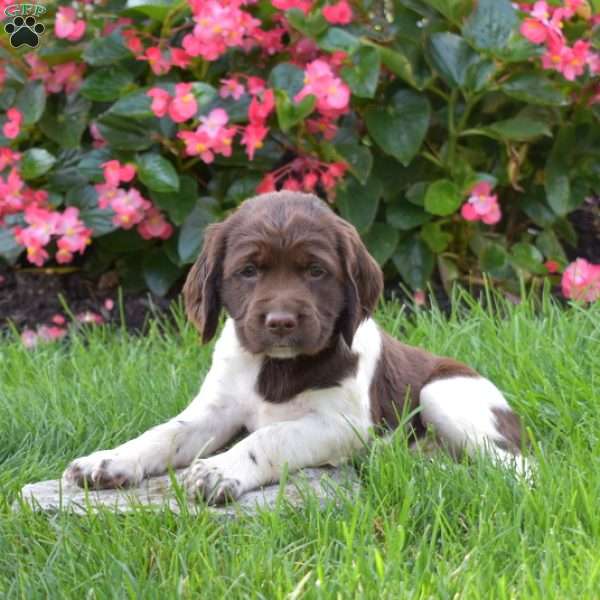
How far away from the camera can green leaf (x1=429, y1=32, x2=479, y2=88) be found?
5988mm

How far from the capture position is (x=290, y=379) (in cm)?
417

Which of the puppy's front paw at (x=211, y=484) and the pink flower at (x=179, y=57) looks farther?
the pink flower at (x=179, y=57)

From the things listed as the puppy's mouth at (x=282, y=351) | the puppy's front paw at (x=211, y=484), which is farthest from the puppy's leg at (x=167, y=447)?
the puppy's mouth at (x=282, y=351)

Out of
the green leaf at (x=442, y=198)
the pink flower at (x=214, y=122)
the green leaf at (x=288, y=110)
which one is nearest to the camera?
the green leaf at (x=288, y=110)

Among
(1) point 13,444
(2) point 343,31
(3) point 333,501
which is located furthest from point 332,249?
(2) point 343,31

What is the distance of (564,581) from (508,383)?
1.85 meters

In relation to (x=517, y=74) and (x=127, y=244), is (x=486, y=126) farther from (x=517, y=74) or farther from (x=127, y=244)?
(x=127, y=244)

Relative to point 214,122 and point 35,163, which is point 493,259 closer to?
point 214,122

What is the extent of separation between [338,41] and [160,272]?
1.61 meters

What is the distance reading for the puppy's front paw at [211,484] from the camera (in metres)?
3.71

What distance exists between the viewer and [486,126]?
621 cm

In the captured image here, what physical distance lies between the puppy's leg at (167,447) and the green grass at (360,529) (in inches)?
11.6

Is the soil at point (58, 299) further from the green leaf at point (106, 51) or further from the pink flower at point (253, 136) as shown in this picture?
the green leaf at point (106, 51)
